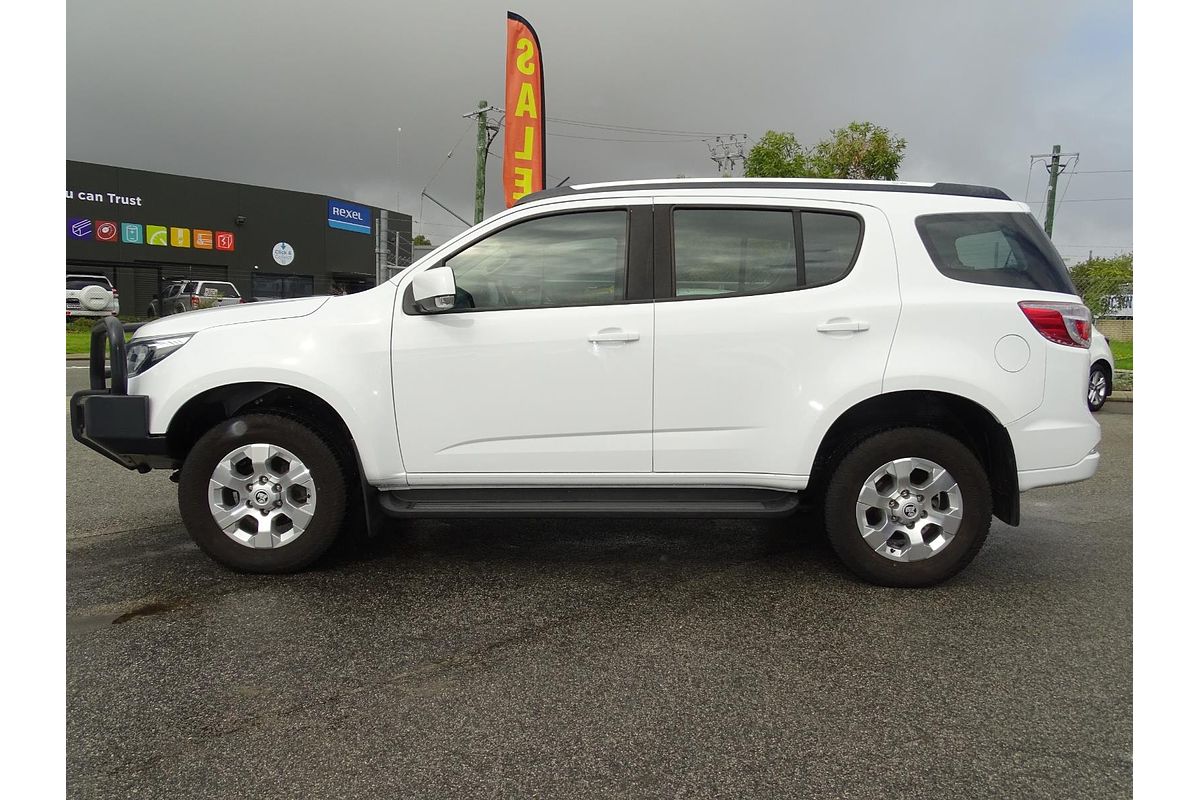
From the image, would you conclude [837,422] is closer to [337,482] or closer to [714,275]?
[714,275]

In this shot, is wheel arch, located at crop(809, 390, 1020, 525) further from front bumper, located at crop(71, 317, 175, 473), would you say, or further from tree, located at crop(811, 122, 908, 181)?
tree, located at crop(811, 122, 908, 181)

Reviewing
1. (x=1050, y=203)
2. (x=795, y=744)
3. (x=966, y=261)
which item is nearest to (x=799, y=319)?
(x=966, y=261)

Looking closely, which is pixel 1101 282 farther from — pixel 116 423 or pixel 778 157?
pixel 116 423

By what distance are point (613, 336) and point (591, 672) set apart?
1.64 meters

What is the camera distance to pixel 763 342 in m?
4.03

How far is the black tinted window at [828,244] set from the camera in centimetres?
415

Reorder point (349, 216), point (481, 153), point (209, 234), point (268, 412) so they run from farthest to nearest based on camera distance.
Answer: point (349, 216)
point (209, 234)
point (481, 153)
point (268, 412)

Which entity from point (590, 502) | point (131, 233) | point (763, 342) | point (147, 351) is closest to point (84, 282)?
point (131, 233)

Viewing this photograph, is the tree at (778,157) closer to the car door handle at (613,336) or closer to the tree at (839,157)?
the tree at (839,157)

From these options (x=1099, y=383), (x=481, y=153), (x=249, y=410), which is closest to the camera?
(x=249, y=410)

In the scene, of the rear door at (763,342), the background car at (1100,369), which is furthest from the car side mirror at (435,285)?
the background car at (1100,369)

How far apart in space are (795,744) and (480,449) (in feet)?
6.94

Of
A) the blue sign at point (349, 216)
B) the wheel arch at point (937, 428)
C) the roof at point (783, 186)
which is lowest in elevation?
the wheel arch at point (937, 428)

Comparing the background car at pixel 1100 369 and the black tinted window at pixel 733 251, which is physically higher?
the black tinted window at pixel 733 251
